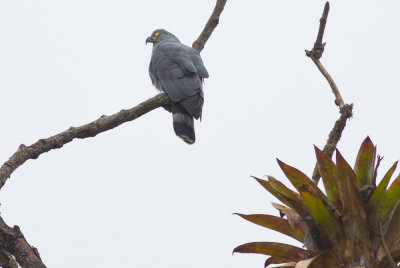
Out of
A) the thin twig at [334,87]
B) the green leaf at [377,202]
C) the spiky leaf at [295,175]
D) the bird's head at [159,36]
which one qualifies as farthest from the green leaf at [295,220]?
the bird's head at [159,36]

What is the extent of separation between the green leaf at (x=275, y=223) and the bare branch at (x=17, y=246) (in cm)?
111

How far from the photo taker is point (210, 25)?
6293mm

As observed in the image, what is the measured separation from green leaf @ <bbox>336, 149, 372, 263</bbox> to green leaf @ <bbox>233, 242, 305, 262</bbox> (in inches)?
11.1

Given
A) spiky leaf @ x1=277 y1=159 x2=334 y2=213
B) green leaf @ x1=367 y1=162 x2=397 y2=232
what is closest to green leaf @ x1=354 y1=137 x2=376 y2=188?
green leaf @ x1=367 y1=162 x2=397 y2=232

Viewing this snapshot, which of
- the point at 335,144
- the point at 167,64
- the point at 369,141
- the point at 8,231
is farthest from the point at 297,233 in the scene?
the point at 167,64

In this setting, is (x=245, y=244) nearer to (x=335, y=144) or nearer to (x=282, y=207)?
(x=282, y=207)

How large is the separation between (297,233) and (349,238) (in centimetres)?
29

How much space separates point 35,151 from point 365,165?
189 cm

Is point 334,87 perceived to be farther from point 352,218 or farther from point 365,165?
point 352,218

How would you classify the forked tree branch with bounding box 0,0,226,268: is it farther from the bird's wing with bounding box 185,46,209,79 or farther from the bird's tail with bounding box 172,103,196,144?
the bird's wing with bounding box 185,46,209,79

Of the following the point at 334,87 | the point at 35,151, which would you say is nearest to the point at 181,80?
the point at 334,87

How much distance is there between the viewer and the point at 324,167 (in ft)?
10.1

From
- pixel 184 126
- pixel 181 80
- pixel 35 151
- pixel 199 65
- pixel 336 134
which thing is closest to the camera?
pixel 35 151

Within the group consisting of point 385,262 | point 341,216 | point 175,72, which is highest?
point 175,72
